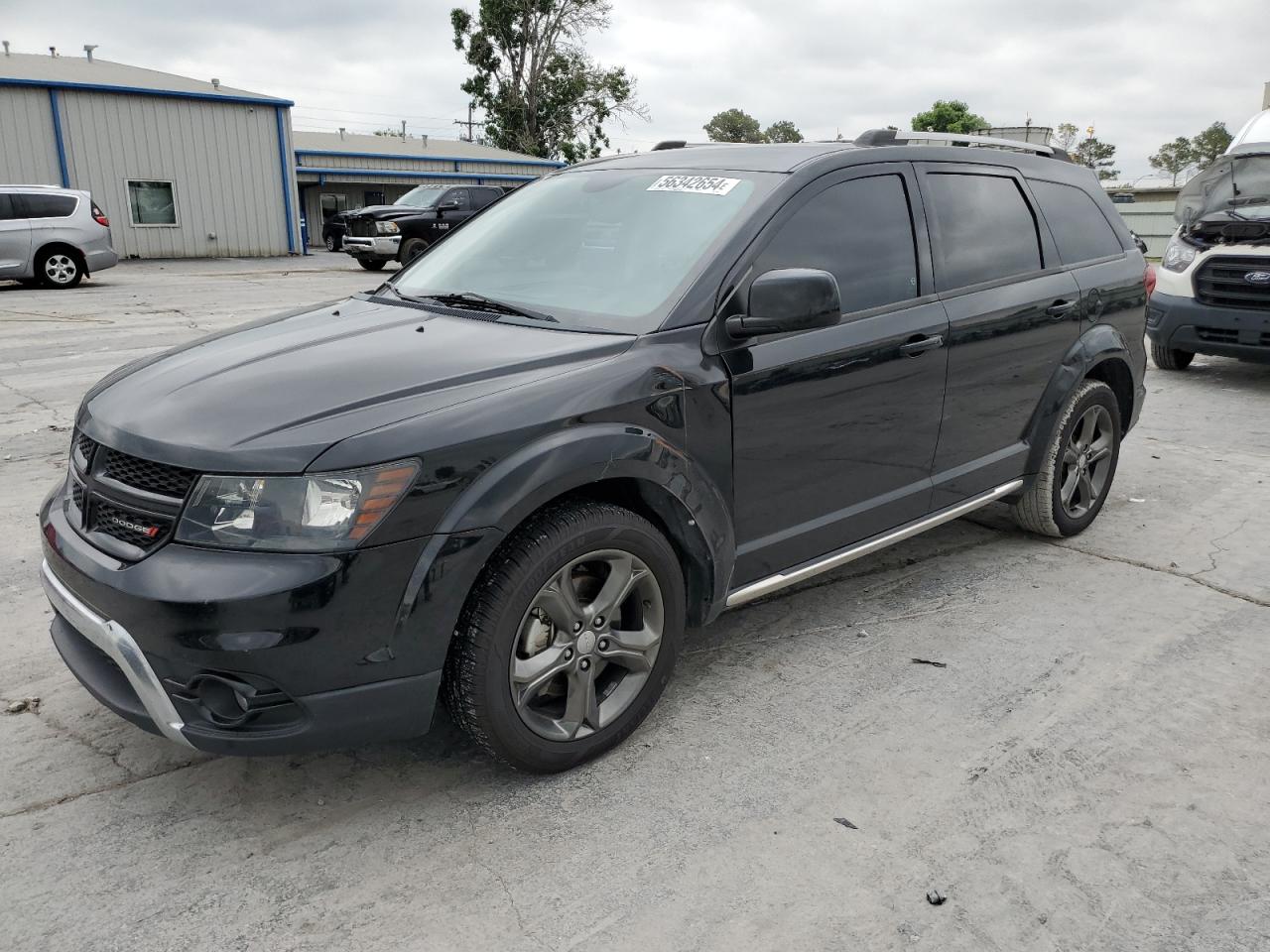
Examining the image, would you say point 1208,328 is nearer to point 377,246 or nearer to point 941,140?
point 941,140

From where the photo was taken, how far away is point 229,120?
25.9m

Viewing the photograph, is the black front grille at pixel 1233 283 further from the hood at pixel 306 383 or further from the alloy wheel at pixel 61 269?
the alloy wheel at pixel 61 269

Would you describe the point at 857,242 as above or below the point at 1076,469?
above

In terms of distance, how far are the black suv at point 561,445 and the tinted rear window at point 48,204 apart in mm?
15201

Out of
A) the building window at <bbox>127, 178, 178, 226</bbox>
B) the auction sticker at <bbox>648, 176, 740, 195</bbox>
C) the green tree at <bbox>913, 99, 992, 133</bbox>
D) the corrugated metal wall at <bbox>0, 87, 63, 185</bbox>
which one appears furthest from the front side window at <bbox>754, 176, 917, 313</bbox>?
the green tree at <bbox>913, 99, 992, 133</bbox>

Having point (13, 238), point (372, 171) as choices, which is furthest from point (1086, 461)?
point (372, 171)

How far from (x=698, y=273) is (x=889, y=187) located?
1.06 meters

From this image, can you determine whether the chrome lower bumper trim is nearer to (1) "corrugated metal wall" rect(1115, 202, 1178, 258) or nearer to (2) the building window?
(2) the building window

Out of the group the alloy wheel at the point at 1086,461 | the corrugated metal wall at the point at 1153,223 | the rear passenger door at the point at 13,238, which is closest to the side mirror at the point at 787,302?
the alloy wheel at the point at 1086,461

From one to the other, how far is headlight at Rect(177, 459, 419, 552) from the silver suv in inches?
645

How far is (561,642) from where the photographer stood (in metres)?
2.87

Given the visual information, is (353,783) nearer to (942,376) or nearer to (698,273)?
(698,273)

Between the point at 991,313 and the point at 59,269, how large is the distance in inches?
659

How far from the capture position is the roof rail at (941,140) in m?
3.93
